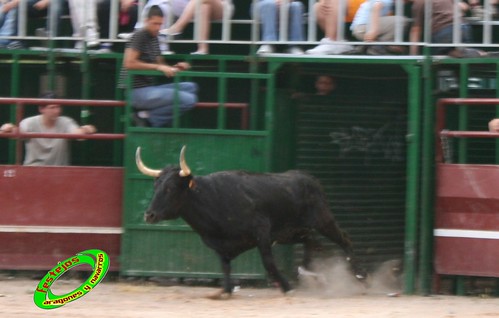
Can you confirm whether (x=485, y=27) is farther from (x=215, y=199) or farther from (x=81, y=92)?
(x=81, y=92)

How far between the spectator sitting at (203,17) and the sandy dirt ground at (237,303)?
260cm

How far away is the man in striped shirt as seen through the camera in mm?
11297

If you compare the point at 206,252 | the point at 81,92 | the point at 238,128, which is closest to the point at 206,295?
the point at 206,252

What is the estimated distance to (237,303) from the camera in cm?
1070

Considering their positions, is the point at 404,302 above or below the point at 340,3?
below

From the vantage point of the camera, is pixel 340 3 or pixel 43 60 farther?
pixel 43 60

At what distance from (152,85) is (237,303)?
246cm

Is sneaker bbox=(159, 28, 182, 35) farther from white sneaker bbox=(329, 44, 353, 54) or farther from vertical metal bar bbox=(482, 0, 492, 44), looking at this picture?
vertical metal bar bbox=(482, 0, 492, 44)

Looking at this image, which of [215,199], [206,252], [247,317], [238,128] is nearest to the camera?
[247,317]

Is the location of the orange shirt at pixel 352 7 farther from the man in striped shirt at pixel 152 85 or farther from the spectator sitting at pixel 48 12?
the spectator sitting at pixel 48 12

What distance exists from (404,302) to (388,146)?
89.7 inches

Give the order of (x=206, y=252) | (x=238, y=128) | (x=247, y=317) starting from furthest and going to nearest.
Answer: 1. (x=238, y=128)
2. (x=206, y=252)
3. (x=247, y=317)

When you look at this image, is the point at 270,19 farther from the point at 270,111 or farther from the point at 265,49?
the point at 270,111

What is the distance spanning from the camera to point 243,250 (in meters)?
10.9
